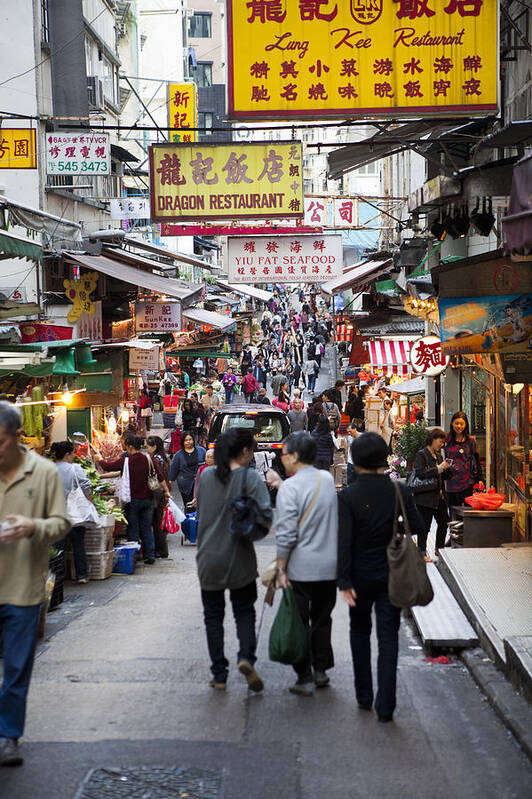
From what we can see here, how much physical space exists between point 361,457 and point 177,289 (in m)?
15.5

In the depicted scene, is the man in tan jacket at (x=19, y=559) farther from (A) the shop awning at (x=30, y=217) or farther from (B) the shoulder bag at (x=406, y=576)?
(A) the shop awning at (x=30, y=217)

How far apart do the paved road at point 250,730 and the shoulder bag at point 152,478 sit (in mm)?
4140

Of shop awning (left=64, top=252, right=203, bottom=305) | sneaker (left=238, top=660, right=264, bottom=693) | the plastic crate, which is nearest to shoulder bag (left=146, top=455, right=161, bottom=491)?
the plastic crate

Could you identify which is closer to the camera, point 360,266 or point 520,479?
point 520,479

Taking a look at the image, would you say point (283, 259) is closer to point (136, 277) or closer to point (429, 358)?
point (136, 277)

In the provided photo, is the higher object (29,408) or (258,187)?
(258,187)

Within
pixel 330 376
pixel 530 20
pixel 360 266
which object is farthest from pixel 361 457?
pixel 330 376

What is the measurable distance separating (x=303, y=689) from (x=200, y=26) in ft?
326

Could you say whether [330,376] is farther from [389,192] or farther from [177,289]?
[177,289]

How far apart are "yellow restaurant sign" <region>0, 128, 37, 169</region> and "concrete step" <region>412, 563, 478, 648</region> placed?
400 inches

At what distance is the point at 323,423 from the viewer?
61.7 feet

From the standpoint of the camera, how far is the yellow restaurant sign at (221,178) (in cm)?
1397

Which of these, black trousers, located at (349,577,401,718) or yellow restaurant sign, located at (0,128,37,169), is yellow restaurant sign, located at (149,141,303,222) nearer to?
yellow restaurant sign, located at (0,128,37,169)

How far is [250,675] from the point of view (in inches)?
246
